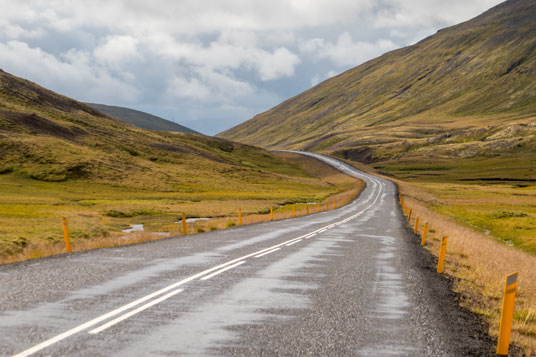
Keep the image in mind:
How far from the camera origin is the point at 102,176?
92.9 meters

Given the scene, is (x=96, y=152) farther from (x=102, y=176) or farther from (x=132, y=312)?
(x=132, y=312)

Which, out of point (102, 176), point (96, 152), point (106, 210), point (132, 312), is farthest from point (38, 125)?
point (132, 312)

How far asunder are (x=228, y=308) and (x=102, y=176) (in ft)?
301

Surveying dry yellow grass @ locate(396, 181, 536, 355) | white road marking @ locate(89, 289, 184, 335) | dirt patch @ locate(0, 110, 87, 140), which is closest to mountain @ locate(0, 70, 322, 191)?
dirt patch @ locate(0, 110, 87, 140)

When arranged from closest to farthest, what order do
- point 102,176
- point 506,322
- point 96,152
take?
point 506,322 < point 102,176 < point 96,152

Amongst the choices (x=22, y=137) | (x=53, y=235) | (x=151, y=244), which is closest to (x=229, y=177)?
(x=22, y=137)

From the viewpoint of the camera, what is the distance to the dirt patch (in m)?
113

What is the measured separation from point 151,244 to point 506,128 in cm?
20973

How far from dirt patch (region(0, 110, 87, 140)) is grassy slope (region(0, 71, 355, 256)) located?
0.26 meters

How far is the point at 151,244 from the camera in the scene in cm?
1803

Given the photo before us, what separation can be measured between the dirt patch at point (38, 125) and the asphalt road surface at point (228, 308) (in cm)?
11401

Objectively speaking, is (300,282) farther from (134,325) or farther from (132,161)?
(132,161)

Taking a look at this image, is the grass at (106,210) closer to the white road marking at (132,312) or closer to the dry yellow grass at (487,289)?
the white road marking at (132,312)

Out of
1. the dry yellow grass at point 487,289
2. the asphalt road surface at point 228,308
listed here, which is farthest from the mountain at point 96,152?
the asphalt road surface at point 228,308
